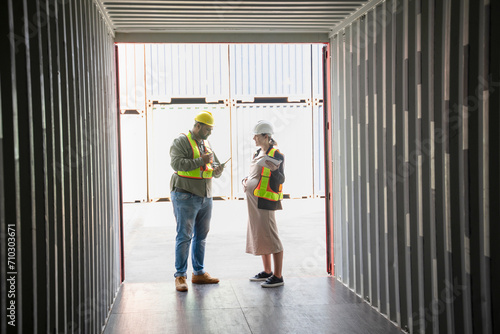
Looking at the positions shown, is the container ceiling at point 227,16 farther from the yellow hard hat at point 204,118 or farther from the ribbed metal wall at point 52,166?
the yellow hard hat at point 204,118

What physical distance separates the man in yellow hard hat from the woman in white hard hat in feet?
1.84

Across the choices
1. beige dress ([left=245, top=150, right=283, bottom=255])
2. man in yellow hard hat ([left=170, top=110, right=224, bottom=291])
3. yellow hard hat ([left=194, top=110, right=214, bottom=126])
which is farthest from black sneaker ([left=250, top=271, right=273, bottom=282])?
yellow hard hat ([left=194, top=110, right=214, bottom=126])

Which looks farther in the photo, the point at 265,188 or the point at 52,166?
the point at 265,188

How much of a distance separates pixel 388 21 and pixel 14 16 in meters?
3.59

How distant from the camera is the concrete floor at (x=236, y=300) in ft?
17.3

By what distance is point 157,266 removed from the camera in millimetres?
8719

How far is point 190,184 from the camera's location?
661 centimetres

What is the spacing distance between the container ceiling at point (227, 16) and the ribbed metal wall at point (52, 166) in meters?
0.63

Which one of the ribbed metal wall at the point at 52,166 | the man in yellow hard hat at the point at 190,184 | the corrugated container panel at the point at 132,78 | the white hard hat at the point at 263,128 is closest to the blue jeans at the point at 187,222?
the man in yellow hard hat at the point at 190,184

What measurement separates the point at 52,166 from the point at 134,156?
1552cm

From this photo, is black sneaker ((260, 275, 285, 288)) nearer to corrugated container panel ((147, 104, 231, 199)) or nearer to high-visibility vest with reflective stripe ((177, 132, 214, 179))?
high-visibility vest with reflective stripe ((177, 132, 214, 179))

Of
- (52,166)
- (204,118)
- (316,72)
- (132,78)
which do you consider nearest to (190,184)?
(204,118)

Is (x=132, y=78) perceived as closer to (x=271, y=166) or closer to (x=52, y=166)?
(x=271, y=166)

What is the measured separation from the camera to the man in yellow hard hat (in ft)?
21.6
